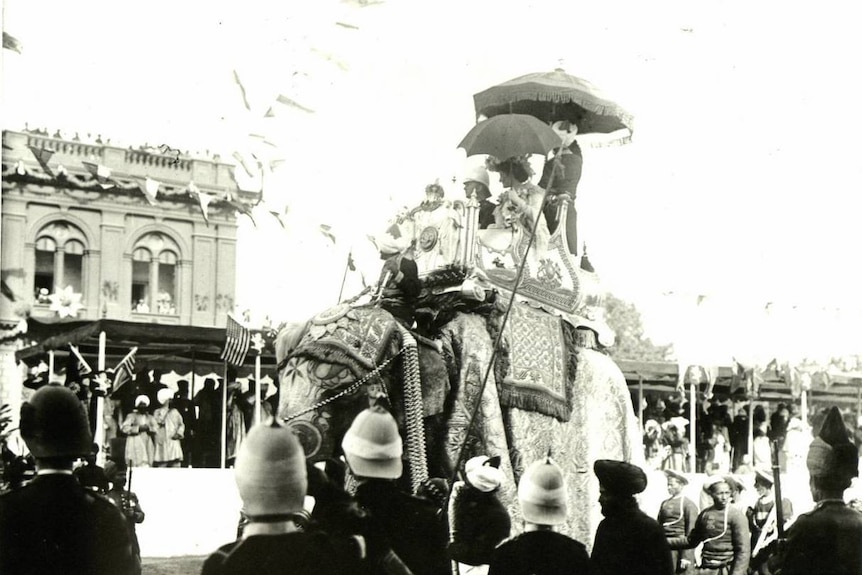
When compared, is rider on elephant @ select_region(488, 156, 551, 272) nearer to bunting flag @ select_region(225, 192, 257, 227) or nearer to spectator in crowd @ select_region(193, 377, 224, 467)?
bunting flag @ select_region(225, 192, 257, 227)

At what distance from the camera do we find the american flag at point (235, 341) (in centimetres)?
904

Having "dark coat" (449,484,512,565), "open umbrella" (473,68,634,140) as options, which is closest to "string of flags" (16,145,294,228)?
"open umbrella" (473,68,634,140)

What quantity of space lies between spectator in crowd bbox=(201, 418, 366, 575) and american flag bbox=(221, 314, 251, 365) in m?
5.79

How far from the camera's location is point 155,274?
8.89m

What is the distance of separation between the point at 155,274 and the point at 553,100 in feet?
10.4

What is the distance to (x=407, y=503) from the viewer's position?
412 cm

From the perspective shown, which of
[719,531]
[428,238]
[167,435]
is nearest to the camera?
[428,238]

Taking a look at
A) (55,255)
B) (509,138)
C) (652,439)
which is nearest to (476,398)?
(509,138)

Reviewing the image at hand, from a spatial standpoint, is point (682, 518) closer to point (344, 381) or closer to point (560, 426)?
point (560, 426)

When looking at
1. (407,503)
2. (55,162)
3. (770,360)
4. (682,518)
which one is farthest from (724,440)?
(407,503)

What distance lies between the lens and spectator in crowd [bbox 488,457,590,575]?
4074 millimetres

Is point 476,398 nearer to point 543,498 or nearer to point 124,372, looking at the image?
point 543,498

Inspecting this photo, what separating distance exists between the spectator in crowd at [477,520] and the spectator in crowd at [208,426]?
5631 millimetres

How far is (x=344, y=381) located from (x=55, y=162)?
2217 millimetres
